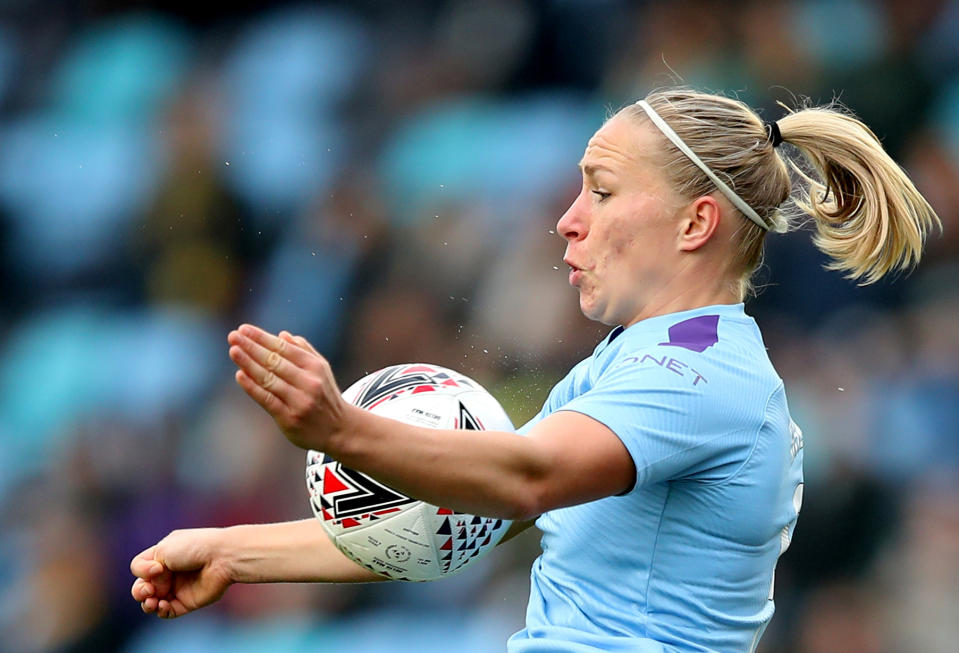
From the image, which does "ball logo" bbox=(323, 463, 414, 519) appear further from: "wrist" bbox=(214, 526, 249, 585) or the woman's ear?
the woman's ear

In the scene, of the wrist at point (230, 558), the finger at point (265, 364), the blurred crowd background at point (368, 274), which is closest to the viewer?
the finger at point (265, 364)

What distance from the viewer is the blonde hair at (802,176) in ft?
8.75

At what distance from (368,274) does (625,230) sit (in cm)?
335

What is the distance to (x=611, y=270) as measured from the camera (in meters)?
2.69

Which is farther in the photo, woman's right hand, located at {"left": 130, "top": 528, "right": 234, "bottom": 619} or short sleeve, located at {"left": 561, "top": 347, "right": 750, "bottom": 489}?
woman's right hand, located at {"left": 130, "top": 528, "right": 234, "bottom": 619}

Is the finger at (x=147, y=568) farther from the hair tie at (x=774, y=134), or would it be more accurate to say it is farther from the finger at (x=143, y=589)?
the hair tie at (x=774, y=134)

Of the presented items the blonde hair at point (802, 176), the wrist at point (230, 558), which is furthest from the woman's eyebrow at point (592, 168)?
the wrist at point (230, 558)

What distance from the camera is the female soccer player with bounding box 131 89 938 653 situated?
6.72ft

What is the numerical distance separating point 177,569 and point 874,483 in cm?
315

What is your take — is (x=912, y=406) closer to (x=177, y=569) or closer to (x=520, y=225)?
(x=520, y=225)

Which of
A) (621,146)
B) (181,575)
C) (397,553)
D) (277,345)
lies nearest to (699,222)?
(621,146)

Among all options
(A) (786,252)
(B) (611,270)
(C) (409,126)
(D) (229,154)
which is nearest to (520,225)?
(C) (409,126)

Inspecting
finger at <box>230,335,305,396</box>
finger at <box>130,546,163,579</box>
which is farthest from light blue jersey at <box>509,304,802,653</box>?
finger at <box>130,546,163,579</box>

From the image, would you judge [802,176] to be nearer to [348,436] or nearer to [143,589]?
[348,436]
